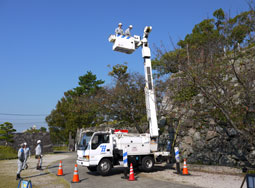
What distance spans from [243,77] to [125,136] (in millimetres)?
6907

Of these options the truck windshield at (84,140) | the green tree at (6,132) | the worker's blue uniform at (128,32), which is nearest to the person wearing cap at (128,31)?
the worker's blue uniform at (128,32)

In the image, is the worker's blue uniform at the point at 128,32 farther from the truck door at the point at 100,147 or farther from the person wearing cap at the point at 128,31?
the truck door at the point at 100,147

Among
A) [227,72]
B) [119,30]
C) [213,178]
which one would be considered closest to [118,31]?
[119,30]

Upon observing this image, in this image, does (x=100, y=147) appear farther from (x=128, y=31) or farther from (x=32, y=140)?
(x=32, y=140)

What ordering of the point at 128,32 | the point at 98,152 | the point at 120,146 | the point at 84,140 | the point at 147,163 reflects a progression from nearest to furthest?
the point at 98,152, the point at 120,146, the point at 84,140, the point at 147,163, the point at 128,32

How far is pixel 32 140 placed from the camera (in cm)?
3159

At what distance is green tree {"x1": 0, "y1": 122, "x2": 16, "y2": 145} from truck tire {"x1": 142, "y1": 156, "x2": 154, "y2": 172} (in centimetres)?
2353

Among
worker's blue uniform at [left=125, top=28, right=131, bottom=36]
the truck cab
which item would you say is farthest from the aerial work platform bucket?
the truck cab

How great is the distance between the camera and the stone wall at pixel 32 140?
30.6 meters

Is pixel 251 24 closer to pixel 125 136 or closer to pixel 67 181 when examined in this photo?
pixel 125 136

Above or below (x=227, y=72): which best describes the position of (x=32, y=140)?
below

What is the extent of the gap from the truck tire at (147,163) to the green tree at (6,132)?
23.5 m

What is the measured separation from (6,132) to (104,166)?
75.5 feet

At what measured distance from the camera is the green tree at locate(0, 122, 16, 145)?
2925cm
